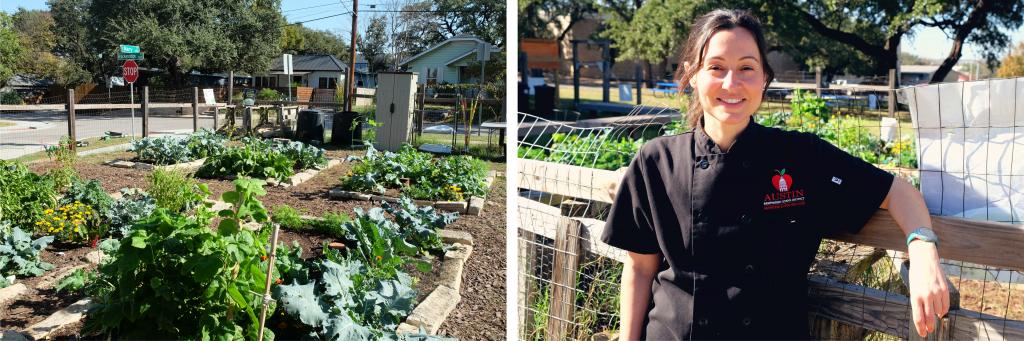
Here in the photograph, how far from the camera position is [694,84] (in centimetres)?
158

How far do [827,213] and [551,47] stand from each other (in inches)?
643

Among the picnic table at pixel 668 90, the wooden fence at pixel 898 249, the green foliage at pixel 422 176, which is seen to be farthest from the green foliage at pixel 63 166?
the picnic table at pixel 668 90

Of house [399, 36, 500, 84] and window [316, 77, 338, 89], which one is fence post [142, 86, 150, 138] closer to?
window [316, 77, 338, 89]

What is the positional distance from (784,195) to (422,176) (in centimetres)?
294

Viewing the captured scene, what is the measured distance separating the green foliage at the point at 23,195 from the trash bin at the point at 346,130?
1.36 m

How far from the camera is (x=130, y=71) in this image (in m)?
3.19

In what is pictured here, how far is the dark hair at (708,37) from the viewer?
1.48m

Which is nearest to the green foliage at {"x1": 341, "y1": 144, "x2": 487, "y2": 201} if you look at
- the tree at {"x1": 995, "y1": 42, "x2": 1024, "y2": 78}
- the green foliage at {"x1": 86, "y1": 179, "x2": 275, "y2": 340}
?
the green foliage at {"x1": 86, "y1": 179, "x2": 275, "y2": 340}

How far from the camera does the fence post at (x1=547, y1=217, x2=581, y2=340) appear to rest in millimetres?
2217

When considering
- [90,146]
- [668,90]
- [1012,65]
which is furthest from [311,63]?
[1012,65]

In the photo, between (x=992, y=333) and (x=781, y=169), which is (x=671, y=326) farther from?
(x=992, y=333)

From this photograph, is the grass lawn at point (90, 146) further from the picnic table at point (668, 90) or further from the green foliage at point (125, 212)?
the picnic table at point (668, 90)

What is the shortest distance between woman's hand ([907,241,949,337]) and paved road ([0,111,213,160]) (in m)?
2.78

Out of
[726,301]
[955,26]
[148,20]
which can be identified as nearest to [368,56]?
[148,20]
